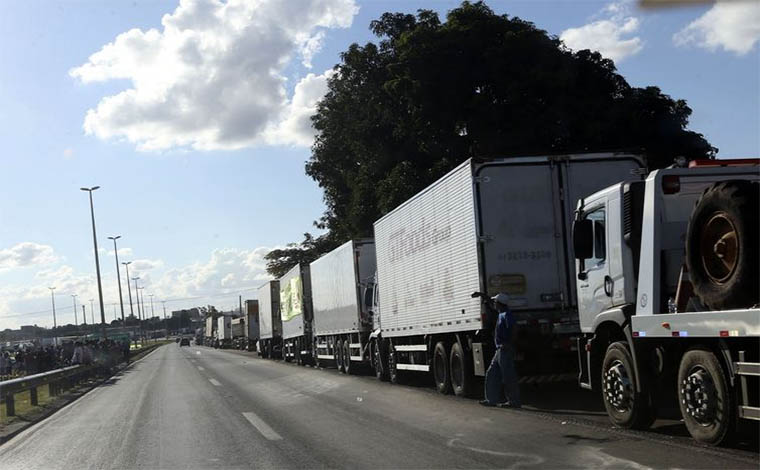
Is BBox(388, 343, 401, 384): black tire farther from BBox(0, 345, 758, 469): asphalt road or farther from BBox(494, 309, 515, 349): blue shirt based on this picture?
BBox(494, 309, 515, 349): blue shirt

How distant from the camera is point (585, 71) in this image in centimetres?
2631

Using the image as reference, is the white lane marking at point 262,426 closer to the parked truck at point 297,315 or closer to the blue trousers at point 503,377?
the blue trousers at point 503,377

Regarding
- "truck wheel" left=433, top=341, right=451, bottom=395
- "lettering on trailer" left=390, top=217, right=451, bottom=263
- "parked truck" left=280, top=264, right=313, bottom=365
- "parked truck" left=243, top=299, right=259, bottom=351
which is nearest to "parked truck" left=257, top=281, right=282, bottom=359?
"parked truck" left=280, top=264, right=313, bottom=365

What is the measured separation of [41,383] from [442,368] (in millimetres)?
10357

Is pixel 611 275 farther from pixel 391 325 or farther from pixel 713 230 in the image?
pixel 391 325

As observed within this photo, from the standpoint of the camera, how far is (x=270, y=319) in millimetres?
39938

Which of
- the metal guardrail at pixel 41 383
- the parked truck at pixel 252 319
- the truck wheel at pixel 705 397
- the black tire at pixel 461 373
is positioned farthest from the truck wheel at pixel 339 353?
the parked truck at pixel 252 319

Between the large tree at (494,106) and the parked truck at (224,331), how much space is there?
178ft

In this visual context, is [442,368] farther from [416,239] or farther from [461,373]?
[416,239]

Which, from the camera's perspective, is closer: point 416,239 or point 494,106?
point 416,239

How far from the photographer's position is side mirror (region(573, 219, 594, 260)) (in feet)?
31.0

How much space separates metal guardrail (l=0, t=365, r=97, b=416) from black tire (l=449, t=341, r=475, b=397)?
890cm

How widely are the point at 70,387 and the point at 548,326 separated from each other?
17.1 m

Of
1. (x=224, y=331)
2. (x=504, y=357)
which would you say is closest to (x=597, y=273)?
(x=504, y=357)
